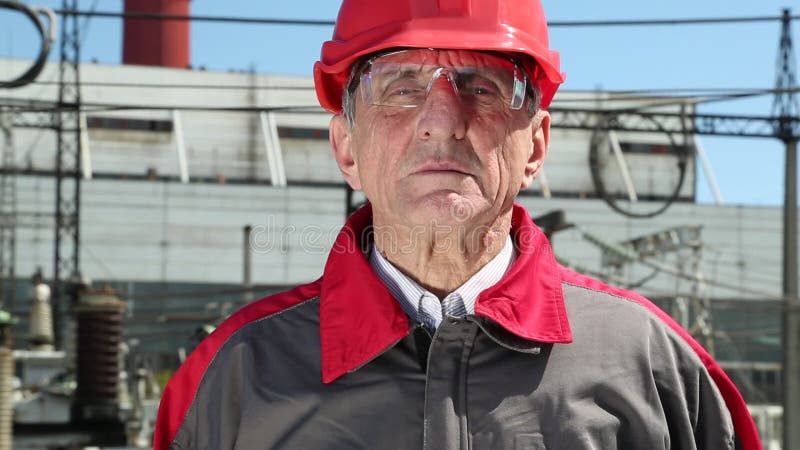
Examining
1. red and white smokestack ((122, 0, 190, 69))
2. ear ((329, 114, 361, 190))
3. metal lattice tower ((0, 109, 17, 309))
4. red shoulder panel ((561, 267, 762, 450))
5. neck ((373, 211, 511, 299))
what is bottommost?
metal lattice tower ((0, 109, 17, 309))

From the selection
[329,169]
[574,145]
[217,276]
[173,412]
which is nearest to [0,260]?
[217,276]

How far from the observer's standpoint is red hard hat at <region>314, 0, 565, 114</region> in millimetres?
2254

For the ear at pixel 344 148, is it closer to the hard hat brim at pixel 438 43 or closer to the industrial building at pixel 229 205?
the hard hat brim at pixel 438 43

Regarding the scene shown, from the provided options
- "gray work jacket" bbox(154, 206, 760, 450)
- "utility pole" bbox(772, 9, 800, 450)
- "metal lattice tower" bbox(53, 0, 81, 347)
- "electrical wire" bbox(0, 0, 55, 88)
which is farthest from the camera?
"metal lattice tower" bbox(53, 0, 81, 347)

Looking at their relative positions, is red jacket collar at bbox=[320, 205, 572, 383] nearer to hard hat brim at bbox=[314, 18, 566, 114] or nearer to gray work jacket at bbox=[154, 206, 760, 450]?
gray work jacket at bbox=[154, 206, 760, 450]

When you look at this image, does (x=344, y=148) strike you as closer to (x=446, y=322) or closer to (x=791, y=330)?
(x=446, y=322)

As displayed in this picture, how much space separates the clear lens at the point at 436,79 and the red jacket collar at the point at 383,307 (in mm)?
289

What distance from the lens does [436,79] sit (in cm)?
229

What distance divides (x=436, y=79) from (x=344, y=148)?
305 millimetres

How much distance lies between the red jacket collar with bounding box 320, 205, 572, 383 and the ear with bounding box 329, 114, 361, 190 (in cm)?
18

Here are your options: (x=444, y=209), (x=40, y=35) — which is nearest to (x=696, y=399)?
(x=444, y=209)

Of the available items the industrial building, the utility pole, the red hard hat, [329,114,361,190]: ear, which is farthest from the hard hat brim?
the industrial building

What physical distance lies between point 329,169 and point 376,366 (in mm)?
35706

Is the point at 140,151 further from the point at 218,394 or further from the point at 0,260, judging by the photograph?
the point at 218,394
